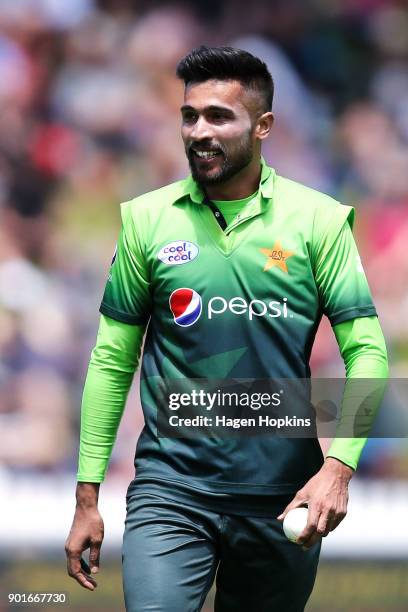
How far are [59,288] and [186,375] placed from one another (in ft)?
11.8

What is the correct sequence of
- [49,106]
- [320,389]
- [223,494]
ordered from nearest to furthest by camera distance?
[223,494], [320,389], [49,106]

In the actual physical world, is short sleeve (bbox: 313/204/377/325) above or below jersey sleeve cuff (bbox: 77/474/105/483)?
above

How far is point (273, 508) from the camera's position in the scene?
13.9 feet

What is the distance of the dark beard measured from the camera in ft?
14.1

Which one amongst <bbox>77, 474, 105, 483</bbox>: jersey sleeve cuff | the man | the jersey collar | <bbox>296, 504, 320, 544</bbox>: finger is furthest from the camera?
the jersey collar

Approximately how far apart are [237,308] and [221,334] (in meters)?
0.10

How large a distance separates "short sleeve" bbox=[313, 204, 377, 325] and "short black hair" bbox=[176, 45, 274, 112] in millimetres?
520

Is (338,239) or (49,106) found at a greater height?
(49,106)

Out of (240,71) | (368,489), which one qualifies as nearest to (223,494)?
(240,71)

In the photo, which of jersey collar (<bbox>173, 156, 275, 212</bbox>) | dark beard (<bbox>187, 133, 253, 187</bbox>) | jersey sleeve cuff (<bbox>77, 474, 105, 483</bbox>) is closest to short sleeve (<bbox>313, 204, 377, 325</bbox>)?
jersey collar (<bbox>173, 156, 275, 212</bbox>)

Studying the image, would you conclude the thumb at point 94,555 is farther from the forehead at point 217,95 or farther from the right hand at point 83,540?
the forehead at point 217,95

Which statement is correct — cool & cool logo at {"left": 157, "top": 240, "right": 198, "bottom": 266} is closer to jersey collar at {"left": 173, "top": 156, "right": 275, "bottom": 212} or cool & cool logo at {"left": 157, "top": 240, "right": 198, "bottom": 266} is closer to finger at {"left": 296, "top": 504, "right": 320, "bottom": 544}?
jersey collar at {"left": 173, "top": 156, "right": 275, "bottom": 212}

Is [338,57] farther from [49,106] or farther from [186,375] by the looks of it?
[186,375]

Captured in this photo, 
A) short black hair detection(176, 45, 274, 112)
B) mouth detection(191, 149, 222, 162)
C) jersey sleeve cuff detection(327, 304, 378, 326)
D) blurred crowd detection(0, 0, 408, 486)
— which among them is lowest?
jersey sleeve cuff detection(327, 304, 378, 326)
